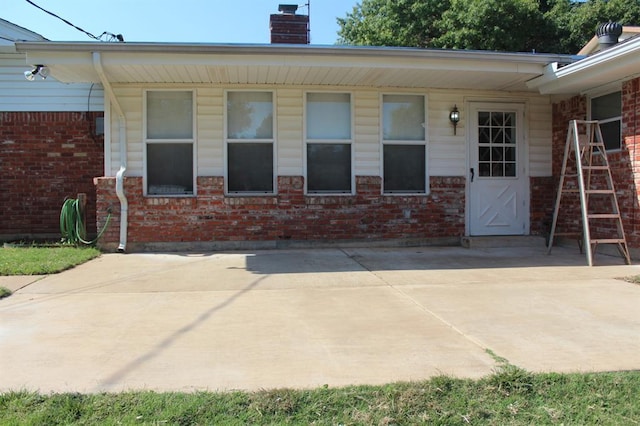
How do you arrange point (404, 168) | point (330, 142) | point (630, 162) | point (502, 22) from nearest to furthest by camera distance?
point (630, 162) → point (330, 142) → point (404, 168) → point (502, 22)

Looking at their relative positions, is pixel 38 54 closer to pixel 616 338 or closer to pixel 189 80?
pixel 189 80

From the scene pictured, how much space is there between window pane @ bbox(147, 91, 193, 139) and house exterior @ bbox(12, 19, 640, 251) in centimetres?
2

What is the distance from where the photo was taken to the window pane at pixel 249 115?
8.69 meters

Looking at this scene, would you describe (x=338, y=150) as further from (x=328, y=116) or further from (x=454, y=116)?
(x=454, y=116)

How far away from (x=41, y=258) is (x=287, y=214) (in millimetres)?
3937

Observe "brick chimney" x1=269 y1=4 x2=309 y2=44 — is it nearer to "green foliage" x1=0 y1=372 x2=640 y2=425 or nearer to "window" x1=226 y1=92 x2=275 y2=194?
"window" x1=226 y1=92 x2=275 y2=194

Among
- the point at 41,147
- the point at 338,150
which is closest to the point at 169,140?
the point at 338,150

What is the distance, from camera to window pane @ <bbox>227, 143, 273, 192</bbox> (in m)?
8.72

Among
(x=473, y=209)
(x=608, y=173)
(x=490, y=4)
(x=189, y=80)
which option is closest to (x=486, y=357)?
(x=608, y=173)

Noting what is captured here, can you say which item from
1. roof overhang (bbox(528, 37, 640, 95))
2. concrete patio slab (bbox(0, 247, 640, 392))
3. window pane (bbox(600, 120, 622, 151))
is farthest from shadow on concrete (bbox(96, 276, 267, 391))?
window pane (bbox(600, 120, 622, 151))

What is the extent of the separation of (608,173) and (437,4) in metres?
18.4

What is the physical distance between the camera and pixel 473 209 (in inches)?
364

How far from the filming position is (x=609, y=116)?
815 centimetres

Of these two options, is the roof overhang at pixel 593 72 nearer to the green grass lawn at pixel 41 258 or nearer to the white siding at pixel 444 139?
the white siding at pixel 444 139
